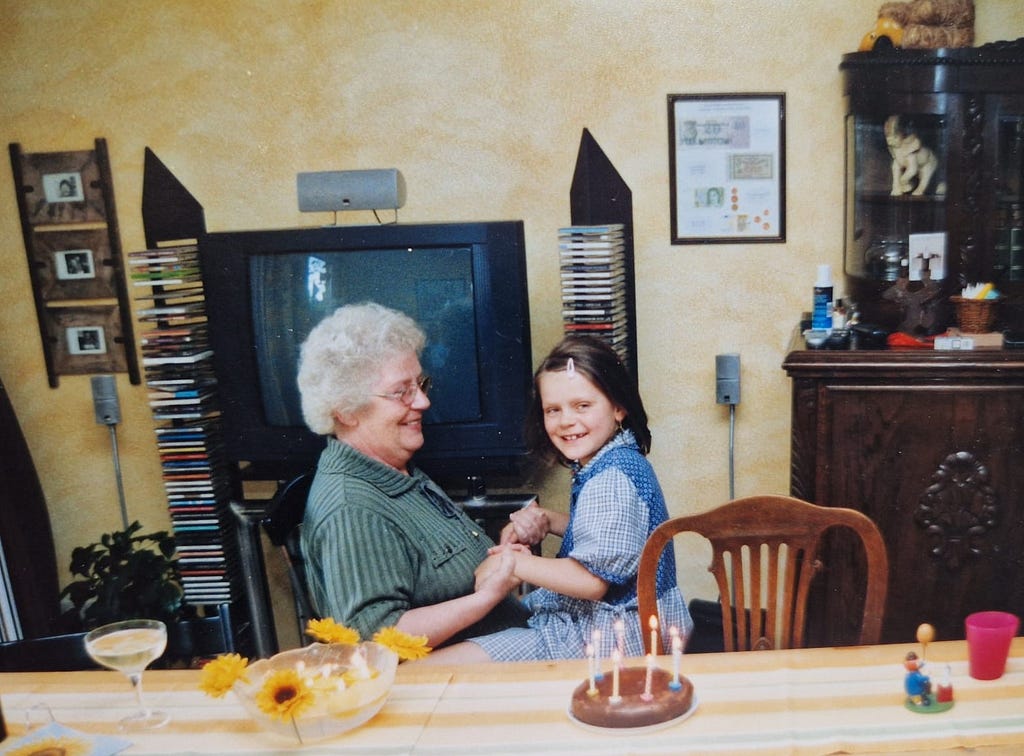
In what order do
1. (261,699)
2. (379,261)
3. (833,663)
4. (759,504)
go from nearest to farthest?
(261,699)
(833,663)
(759,504)
(379,261)

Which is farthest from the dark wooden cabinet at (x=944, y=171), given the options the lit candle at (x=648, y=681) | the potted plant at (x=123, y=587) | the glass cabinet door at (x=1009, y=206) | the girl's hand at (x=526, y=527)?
the potted plant at (x=123, y=587)

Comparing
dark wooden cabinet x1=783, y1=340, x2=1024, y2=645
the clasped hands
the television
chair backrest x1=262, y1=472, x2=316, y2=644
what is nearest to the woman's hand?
the clasped hands

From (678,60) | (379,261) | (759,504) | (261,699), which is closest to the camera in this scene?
(261,699)

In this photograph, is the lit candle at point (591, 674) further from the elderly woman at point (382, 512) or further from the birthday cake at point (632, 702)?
the elderly woman at point (382, 512)

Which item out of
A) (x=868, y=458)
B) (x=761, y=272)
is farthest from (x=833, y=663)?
(x=761, y=272)

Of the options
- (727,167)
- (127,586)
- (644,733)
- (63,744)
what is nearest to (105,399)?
(127,586)

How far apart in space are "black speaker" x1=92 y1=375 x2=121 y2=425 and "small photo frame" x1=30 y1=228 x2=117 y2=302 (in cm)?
27

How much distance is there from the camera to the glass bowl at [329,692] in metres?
1.27

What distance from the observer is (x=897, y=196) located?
242cm

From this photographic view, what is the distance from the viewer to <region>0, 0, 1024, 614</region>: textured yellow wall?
2.62 m

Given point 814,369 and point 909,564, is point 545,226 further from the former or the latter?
point 909,564

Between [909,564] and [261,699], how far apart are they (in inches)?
68.9

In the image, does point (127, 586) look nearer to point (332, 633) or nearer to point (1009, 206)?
point (332, 633)

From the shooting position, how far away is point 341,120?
2758mm
